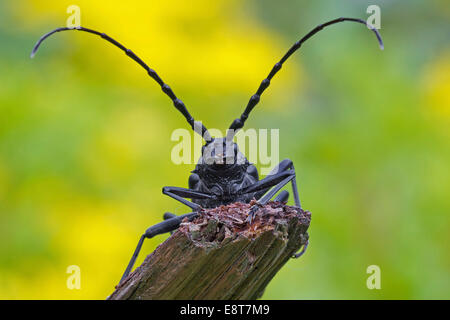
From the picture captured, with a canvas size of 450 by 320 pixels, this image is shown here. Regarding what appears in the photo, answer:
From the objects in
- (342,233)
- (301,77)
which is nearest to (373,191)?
(342,233)

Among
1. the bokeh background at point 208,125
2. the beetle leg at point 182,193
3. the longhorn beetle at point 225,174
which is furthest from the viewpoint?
the bokeh background at point 208,125

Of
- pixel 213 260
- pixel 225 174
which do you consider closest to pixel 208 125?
pixel 225 174

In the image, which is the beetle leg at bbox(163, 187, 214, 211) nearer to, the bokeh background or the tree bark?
the tree bark

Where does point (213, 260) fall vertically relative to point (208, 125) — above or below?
below

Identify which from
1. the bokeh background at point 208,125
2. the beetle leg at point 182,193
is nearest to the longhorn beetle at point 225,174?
the beetle leg at point 182,193

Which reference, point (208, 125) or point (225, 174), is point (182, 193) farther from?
point (208, 125)

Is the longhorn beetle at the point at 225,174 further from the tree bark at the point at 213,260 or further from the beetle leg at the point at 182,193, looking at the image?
the tree bark at the point at 213,260
